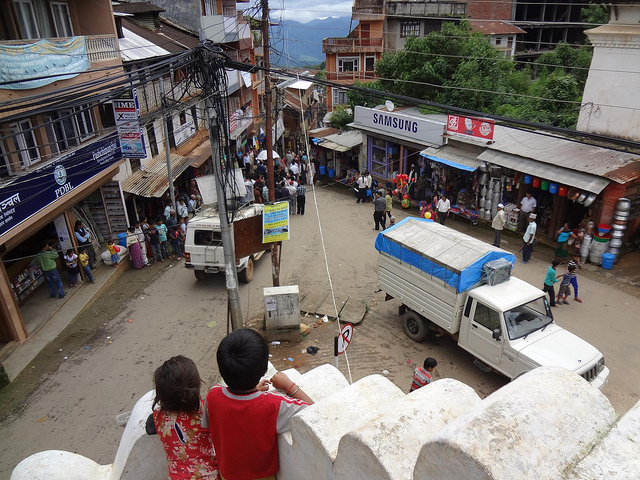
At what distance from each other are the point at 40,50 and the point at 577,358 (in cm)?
1284

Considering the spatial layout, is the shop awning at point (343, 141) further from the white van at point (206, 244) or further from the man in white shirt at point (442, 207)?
the white van at point (206, 244)

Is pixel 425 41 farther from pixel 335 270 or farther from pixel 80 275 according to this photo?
pixel 80 275

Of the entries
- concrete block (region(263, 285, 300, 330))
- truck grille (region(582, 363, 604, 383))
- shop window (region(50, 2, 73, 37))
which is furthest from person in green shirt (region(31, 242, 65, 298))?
truck grille (region(582, 363, 604, 383))

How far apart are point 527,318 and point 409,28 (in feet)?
114

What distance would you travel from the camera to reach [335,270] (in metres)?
14.3

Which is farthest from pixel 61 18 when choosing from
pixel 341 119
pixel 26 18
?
pixel 341 119

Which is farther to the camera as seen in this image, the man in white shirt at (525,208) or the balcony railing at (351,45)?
the balcony railing at (351,45)

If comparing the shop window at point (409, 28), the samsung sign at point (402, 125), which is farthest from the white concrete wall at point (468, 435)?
the shop window at point (409, 28)

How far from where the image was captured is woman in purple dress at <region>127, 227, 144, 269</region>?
1444cm

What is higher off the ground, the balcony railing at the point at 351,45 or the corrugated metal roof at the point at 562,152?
the balcony railing at the point at 351,45

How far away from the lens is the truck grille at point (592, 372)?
793cm

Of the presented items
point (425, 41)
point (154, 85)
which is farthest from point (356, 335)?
point (425, 41)

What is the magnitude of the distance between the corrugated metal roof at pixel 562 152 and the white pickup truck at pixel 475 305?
579 centimetres

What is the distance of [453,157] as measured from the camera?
58.4 feet
